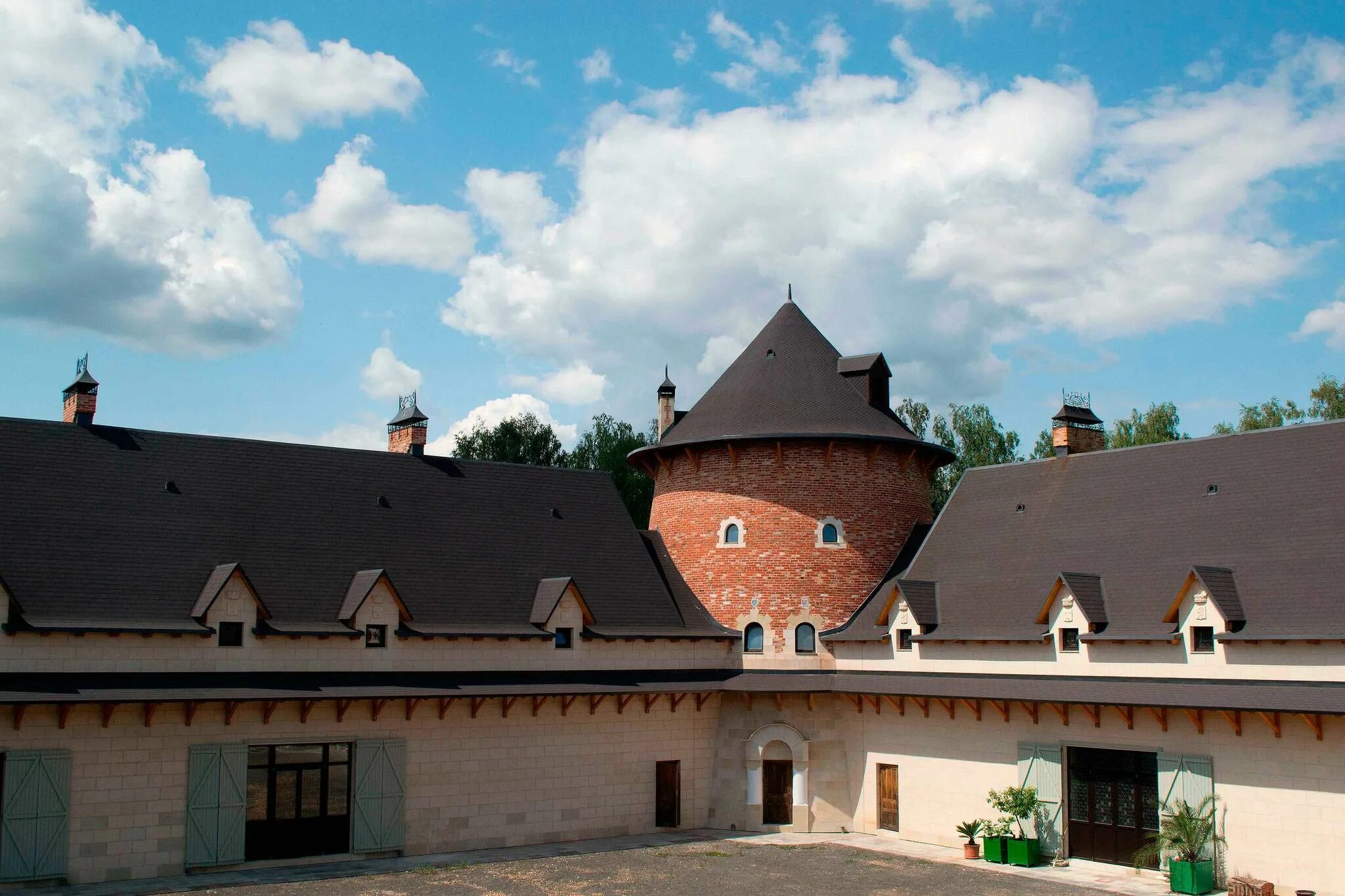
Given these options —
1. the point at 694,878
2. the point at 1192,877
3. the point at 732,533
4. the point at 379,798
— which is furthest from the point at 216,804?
the point at 1192,877

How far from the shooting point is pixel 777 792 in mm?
27953

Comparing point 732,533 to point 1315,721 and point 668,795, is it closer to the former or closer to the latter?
point 668,795

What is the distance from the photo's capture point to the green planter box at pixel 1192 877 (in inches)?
808

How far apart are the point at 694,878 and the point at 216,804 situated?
879 cm

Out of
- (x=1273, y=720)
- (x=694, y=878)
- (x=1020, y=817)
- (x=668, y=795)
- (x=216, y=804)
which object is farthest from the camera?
(x=668, y=795)

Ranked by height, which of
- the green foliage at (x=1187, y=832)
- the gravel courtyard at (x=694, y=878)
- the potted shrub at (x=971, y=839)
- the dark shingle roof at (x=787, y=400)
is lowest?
the gravel courtyard at (x=694, y=878)

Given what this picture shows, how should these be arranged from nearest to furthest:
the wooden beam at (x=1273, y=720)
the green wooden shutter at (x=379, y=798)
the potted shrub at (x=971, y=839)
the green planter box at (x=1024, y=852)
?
the wooden beam at (x=1273, y=720) < the green wooden shutter at (x=379, y=798) < the green planter box at (x=1024, y=852) < the potted shrub at (x=971, y=839)

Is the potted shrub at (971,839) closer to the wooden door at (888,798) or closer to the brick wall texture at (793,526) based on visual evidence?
the wooden door at (888,798)

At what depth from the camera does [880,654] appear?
1093 inches

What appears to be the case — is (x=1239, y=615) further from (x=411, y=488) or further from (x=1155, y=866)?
(x=411, y=488)

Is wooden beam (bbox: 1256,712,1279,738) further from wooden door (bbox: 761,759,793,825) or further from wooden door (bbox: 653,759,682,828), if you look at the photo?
wooden door (bbox: 653,759,682,828)

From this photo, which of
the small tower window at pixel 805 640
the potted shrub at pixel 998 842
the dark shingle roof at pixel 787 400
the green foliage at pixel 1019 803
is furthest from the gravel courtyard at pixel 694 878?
the dark shingle roof at pixel 787 400

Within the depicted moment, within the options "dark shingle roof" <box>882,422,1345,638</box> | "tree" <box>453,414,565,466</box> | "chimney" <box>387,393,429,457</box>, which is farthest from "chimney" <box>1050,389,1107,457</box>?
"tree" <box>453,414,565,466</box>

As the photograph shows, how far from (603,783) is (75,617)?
1141 cm
